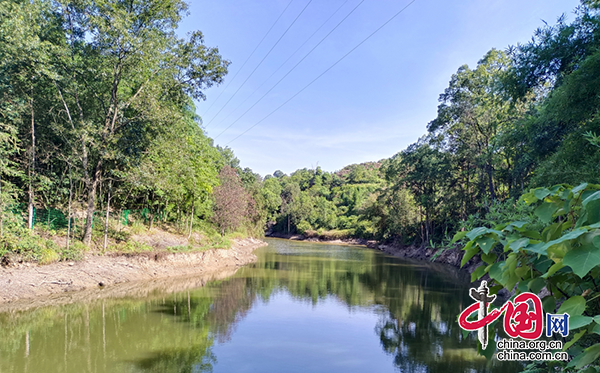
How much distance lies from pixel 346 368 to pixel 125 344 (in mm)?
4702

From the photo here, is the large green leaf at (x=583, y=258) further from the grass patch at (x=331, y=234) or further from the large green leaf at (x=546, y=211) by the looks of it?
the grass patch at (x=331, y=234)

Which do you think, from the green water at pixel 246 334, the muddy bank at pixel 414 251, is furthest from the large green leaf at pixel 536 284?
the muddy bank at pixel 414 251

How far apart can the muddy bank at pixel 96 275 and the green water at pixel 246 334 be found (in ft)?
3.22

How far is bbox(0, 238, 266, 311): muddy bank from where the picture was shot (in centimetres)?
932

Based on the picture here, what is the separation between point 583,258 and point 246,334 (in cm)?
825

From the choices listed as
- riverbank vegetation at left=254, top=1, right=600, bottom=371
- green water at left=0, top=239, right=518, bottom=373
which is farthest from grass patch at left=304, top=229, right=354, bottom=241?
green water at left=0, top=239, right=518, bottom=373

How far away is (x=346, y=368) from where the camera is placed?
6.43 metres

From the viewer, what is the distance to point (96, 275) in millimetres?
11680

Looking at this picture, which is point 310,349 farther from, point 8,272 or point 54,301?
point 8,272

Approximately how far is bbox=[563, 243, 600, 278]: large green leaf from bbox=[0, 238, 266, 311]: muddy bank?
11666 mm

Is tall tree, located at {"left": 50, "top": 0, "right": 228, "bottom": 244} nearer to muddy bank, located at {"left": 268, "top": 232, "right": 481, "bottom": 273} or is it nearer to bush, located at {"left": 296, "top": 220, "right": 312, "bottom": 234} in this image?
muddy bank, located at {"left": 268, "top": 232, "right": 481, "bottom": 273}

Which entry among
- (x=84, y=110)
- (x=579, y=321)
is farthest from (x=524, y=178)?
(x=84, y=110)

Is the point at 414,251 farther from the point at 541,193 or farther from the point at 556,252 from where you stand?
the point at 556,252

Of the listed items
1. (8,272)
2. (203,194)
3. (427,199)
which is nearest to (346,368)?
(8,272)
